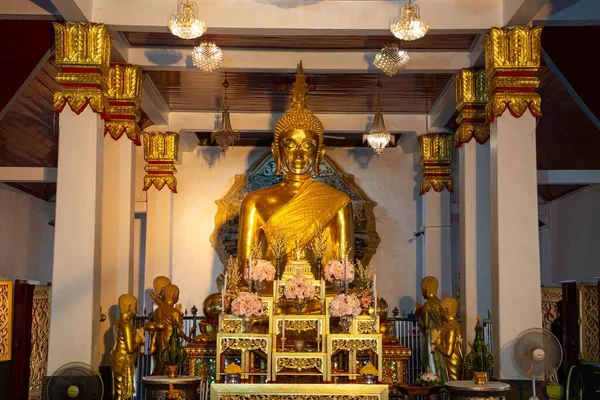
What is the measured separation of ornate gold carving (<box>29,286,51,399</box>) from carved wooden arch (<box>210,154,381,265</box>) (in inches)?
131

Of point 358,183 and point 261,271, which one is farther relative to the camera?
point 358,183

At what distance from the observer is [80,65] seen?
8930mm

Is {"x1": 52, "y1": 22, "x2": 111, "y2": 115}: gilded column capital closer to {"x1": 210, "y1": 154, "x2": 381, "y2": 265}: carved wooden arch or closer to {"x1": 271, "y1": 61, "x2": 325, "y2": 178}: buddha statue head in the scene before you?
{"x1": 271, "y1": 61, "x2": 325, "y2": 178}: buddha statue head

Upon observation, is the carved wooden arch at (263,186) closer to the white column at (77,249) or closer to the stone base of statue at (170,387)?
the white column at (77,249)

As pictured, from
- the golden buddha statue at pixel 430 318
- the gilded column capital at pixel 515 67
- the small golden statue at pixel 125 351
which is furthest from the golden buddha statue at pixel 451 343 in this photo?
the small golden statue at pixel 125 351

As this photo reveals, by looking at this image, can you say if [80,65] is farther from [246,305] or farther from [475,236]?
[475,236]

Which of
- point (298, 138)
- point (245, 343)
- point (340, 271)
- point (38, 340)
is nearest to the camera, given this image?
point (245, 343)

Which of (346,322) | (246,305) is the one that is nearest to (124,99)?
(246,305)

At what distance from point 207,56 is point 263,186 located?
199 inches

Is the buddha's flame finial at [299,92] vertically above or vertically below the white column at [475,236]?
above

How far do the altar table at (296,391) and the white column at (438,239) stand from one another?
17.8ft

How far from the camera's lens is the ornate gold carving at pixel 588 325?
1058 cm

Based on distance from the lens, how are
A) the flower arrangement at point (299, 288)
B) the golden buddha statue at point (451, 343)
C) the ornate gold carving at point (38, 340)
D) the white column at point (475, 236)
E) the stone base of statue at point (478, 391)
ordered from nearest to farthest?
1. the stone base of statue at point (478, 391)
2. the flower arrangement at point (299, 288)
3. the golden buddha statue at point (451, 343)
4. the white column at point (475, 236)
5. the ornate gold carving at point (38, 340)

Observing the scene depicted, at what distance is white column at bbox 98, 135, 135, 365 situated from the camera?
1049 cm
